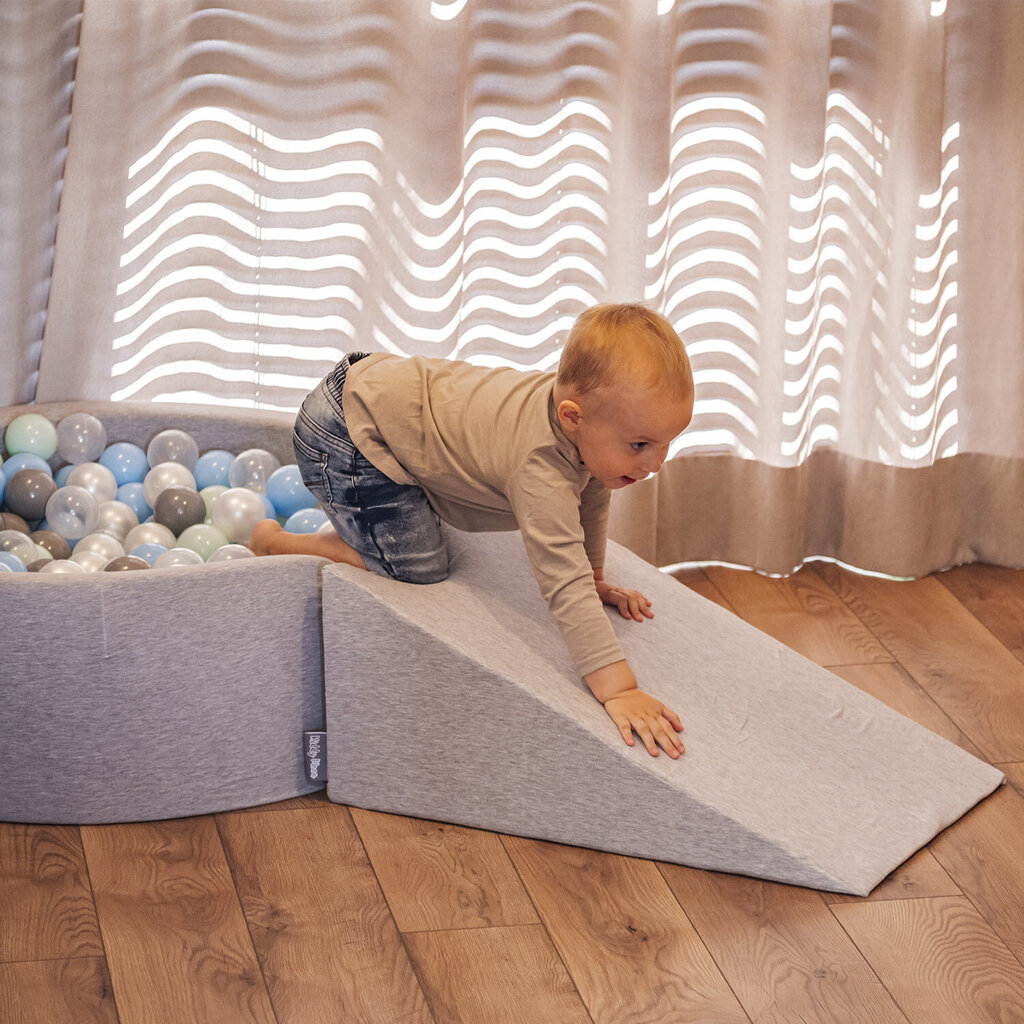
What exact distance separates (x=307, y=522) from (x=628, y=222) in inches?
30.9

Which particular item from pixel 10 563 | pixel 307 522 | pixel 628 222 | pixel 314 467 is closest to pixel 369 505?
pixel 314 467

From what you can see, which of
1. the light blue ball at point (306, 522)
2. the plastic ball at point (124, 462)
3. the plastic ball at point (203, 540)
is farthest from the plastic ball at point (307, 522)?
the plastic ball at point (124, 462)

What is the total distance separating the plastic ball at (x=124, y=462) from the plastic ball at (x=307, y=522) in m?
0.31

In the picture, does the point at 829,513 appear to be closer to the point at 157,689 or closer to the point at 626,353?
the point at 626,353

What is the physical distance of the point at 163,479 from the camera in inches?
82.7

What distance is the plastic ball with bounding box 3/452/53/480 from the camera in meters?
2.04

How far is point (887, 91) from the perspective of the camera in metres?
2.32

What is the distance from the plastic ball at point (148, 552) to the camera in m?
1.94

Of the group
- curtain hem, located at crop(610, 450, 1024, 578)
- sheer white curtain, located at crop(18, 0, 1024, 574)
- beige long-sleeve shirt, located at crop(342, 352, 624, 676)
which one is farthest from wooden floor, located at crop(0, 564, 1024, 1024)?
sheer white curtain, located at crop(18, 0, 1024, 574)

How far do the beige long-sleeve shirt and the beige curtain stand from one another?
2.35 ft

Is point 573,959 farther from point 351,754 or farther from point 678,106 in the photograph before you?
point 678,106

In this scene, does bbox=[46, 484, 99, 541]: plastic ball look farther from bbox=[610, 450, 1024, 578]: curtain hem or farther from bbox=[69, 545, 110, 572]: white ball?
bbox=[610, 450, 1024, 578]: curtain hem

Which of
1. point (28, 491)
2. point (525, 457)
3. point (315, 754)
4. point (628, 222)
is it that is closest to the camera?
point (525, 457)

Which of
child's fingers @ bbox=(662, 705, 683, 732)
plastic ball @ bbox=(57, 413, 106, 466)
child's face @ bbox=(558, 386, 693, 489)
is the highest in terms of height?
child's face @ bbox=(558, 386, 693, 489)
